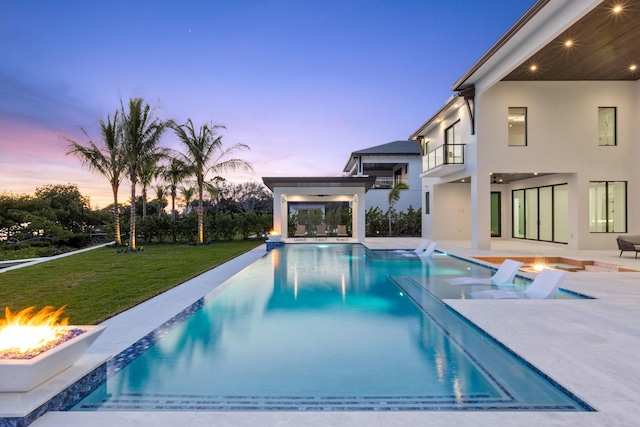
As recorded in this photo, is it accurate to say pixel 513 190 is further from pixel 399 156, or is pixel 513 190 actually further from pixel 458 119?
pixel 399 156

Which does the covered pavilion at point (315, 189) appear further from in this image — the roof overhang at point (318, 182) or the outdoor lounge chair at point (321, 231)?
the outdoor lounge chair at point (321, 231)

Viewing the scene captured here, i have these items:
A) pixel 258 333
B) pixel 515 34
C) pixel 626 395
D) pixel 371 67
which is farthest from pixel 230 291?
pixel 371 67

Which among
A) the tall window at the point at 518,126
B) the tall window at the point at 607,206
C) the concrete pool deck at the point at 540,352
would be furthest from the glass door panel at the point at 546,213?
the concrete pool deck at the point at 540,352

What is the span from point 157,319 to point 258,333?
5.55 ft

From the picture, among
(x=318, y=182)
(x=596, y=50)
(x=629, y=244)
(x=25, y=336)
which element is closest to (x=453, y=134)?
(x=596, y=50)

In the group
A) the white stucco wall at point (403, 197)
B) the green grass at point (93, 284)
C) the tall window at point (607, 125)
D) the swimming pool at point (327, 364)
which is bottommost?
the green grass at point (93, 284)

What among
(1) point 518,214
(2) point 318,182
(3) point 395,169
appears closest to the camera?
(2) point 318,182

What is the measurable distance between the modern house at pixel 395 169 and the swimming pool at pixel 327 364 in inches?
792

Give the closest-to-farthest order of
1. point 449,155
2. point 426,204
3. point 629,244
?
point 629,244, point 449,155, point 426,204

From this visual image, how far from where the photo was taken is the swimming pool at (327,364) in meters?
3.09

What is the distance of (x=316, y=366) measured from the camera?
154 inches

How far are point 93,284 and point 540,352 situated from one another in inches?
376

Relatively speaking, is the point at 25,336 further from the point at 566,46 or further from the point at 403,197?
the point at 403,197

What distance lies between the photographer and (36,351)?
2768 mm
